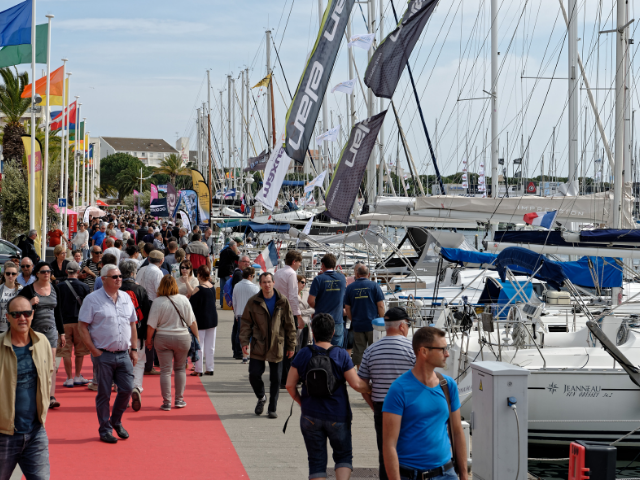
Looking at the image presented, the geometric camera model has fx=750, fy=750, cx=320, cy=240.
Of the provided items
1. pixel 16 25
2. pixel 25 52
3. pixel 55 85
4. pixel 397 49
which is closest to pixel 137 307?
pixel 397 49

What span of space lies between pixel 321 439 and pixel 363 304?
484 cm

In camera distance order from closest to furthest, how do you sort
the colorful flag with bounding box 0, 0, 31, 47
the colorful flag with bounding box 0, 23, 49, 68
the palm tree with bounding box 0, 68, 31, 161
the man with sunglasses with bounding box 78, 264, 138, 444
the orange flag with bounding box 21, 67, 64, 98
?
the man with sunglasses with bounding box 78, 264, 138, 444 → the colorful flag with bounding box 0, 0, 31, 47 → the colorful flag with bounding box 0, 23, 49, 68 → the orange flag with bounding box 21, 67, 64, 98 → the palm tree with bounding box 0, 68, 31, 161

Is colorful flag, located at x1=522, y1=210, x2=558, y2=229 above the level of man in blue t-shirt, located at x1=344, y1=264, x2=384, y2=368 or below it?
above

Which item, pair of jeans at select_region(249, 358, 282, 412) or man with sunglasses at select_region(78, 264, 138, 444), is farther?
pair of jeans at select_region(249, 358, 282, 412)

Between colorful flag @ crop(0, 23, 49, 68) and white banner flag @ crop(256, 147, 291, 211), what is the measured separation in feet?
37.5

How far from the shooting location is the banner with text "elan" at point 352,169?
1353cm

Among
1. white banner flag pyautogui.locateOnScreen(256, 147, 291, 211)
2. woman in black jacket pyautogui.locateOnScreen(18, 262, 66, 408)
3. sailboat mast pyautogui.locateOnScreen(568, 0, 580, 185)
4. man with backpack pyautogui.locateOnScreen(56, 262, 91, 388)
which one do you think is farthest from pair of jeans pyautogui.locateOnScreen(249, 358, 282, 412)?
sailboat mast pyautogui.locateOnScreen(568, 0, 580, 185)

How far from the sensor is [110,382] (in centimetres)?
796

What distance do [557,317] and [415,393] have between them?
8.48 m

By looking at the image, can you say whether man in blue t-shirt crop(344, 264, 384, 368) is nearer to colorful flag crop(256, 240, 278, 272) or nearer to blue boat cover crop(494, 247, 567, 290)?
blue boat cover crop(494, 247, 567, 290)

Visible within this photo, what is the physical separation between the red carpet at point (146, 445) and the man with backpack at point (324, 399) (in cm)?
156

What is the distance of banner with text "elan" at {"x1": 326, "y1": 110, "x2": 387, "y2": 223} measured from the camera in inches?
533

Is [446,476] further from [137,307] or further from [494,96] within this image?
[494,96]

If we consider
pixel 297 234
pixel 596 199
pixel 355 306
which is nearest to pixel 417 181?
pixel 297 234
